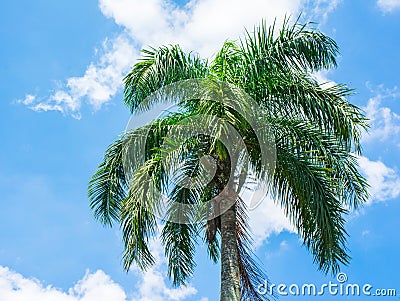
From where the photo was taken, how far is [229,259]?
32.9 feet

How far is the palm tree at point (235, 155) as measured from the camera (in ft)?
31.9

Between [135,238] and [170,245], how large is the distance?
2265mm

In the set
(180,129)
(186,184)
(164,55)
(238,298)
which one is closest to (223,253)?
(238,298)

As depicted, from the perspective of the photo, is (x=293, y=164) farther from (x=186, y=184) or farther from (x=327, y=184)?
(x=186, y=184)

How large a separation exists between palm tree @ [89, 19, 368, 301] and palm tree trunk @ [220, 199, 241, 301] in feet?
0.06

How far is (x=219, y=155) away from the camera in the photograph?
1011cm
